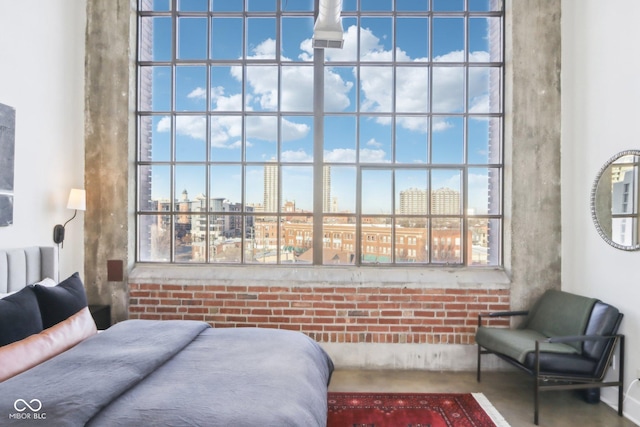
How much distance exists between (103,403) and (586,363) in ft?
10.3

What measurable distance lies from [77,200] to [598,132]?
4500 mm

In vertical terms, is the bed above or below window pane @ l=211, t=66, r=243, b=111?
below

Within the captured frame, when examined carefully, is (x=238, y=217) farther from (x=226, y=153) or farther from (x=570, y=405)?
(x=570, y=405)

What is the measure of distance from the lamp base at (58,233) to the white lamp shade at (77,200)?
239mm

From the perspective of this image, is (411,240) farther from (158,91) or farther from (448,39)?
(158,91)

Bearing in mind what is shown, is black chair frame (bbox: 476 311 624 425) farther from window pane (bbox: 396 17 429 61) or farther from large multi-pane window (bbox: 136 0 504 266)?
window pane (bbox: 396 17 429 61)

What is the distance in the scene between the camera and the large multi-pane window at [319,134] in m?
4.15

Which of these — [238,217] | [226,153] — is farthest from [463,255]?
[226,153]

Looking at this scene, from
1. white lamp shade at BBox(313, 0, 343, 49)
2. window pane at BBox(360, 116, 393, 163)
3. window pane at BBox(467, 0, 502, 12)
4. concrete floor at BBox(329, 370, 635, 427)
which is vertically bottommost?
concrete floor at BBox(329, 370, 635, 427)

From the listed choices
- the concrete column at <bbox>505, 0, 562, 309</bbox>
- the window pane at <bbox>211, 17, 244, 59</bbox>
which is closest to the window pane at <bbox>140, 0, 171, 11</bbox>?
the window pane at <bbox>211, 17, 244, 59</bbox>

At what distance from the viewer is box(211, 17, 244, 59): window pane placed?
13.8 ft

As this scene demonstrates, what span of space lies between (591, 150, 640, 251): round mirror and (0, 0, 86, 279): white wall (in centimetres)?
463

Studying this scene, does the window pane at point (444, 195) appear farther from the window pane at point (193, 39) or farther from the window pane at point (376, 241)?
the window pane at point (193, 39)

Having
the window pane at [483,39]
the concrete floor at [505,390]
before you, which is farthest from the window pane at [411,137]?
the concrete floor at [505,390]
